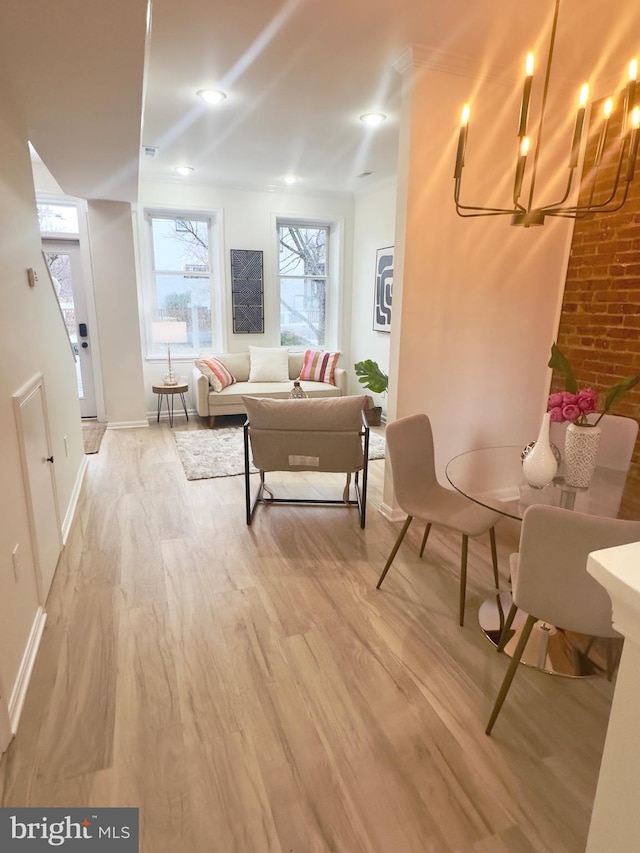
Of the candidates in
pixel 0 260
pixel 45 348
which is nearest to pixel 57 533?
pixel 45 348

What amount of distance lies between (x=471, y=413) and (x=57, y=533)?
2.62 meters

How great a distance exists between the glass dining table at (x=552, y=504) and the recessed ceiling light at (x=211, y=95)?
9.04 ft

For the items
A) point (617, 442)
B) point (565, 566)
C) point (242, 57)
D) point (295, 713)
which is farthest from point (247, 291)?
point (565, 566)

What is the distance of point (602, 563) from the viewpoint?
67cm

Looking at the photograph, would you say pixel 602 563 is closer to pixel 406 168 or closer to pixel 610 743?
pixel 610 743

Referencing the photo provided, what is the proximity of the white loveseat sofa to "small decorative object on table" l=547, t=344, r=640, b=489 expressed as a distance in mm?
3525

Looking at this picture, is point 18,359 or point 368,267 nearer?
point 18,359

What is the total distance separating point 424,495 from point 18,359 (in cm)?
198

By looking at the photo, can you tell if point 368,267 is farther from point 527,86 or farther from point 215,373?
point 527,86

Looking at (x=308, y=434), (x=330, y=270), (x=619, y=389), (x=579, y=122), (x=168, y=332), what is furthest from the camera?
(x=330, y=270)

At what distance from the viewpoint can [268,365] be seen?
591cm

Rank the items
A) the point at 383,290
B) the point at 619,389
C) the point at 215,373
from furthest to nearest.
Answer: the point at 383,290 → the point at 215,373 → the point at 619,389

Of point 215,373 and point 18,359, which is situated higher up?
point 18,359

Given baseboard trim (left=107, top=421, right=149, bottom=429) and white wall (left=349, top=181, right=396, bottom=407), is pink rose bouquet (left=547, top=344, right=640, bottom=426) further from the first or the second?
baseboard trim (left=107, top=421, right=149, bottom=429)
